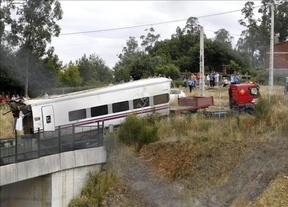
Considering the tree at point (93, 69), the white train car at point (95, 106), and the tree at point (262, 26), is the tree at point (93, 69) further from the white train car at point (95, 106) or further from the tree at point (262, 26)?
the white train car at point (95, 106)

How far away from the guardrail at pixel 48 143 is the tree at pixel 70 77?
34.7 meters

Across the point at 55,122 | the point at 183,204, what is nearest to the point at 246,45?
the point at 55,122

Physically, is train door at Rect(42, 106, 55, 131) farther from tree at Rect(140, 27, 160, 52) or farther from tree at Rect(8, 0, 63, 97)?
tree at Rect(140, 27, 160, 52)

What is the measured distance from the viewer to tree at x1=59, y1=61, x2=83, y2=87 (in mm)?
57141

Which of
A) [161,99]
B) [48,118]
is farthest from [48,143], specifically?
[161,99]

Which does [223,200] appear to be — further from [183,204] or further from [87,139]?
[87,139]

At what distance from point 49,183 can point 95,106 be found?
6658mm

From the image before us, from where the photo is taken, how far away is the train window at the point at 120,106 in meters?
26.8

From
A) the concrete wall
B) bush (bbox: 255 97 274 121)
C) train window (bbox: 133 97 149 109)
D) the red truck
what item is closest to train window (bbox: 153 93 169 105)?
train window (bbox: 133 97 149 109)

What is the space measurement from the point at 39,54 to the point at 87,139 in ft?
97.6

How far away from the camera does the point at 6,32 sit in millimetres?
49219

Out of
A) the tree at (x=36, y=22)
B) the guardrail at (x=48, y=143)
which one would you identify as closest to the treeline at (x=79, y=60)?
the tree at (x=36, y=22)

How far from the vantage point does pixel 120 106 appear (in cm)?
2688

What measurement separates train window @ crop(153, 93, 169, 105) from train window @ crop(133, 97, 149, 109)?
1.52 feet
